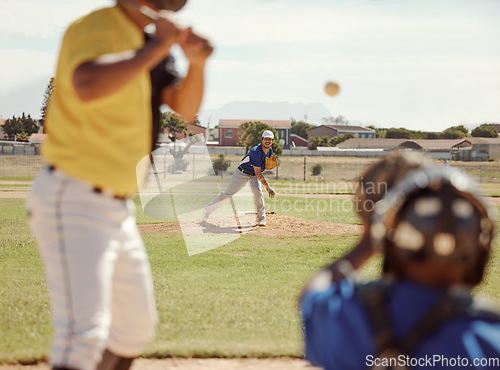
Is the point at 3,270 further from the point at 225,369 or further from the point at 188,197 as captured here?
the point at 188,197

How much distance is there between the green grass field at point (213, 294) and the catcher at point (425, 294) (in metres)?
2.94

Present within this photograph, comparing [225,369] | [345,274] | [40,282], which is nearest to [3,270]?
[40,282]

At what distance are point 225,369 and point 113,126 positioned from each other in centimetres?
234

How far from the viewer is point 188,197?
2045cm

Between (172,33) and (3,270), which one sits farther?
(3,270)

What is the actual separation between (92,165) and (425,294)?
1.41 m

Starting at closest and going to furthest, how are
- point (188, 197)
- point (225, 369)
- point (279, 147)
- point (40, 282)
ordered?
1. point (225, 369)
2. point (40, 282)
3. point (188, 197)
4. point (279, 147)

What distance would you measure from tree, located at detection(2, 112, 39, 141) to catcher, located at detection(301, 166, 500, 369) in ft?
225

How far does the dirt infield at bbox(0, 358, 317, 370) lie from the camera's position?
4055mm

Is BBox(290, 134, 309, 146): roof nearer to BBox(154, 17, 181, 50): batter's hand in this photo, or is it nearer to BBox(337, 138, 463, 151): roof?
BBox(337, 138, 463, 151): roof

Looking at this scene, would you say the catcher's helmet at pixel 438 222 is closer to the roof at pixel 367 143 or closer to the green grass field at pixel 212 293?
the green grass field at pixel 212 293

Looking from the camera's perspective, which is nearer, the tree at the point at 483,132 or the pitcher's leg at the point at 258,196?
the pitcher's leg at the point at 258,196

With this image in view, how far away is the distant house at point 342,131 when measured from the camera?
93.2m

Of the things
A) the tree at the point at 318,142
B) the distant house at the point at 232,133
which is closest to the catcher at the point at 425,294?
the tree at the point at 318,142
